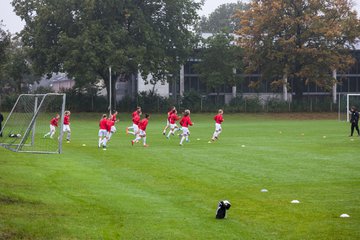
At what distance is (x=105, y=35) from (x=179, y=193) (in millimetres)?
52915

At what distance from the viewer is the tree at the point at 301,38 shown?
76.2 metres

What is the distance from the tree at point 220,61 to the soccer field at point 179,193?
1931 inches

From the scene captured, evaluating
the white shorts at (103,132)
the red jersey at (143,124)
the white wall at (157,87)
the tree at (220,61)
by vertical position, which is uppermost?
the tree at (220,61)

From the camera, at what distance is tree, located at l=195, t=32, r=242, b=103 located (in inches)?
3199

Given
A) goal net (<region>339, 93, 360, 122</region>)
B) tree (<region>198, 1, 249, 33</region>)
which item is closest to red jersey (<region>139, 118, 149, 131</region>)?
goal net (<region>339, 93, 360, 122</region>)

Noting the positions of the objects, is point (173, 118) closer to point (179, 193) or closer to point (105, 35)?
point (179, 193)

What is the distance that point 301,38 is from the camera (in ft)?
253

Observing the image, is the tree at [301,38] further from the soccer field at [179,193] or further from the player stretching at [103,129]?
the player stretching at [103,129]

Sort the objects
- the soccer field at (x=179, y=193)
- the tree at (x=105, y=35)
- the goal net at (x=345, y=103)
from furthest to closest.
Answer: the goal net at (x=345, y=103), the tree at (x=105, y=35), the soccer field at (x=179, y=193)

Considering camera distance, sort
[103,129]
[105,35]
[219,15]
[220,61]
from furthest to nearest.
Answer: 1. [219,15]
2. [220,61]
3. [105,35]
4. [103,129]

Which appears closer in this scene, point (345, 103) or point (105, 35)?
point (105, 35)

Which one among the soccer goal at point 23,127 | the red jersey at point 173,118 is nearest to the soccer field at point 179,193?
the soccer goal at point 23,127

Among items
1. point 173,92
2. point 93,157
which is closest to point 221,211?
point 93,157

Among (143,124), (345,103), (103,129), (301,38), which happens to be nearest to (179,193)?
(103,129)
